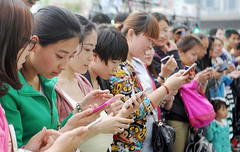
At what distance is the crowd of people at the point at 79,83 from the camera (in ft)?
3.81

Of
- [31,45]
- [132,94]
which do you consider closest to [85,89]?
[132,94]

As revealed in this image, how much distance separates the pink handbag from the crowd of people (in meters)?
0.07

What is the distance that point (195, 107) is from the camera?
2898 mm

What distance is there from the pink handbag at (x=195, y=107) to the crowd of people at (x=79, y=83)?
0.21ft

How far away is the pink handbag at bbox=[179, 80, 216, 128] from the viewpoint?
287cm

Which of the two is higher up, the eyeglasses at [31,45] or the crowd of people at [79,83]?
the eyeglasses at [31,45]

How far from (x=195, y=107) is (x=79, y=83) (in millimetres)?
1389

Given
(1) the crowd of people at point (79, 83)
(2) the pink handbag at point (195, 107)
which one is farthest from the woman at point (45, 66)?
(2) the pink handbag at point (195, 107)

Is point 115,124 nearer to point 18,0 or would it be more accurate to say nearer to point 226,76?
point 18,0

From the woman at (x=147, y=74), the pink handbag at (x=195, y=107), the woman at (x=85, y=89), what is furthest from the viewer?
the pink handbag at (x=195, y=107)

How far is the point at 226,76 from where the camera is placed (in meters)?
4.46

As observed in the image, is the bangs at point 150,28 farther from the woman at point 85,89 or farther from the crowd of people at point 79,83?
the woman at point 85,89

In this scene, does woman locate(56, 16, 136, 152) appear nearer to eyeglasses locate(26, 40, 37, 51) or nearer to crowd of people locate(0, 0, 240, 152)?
crowd of people locate(0, 0, 240, 152)

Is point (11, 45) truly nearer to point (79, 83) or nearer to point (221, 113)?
point (79, 83)
